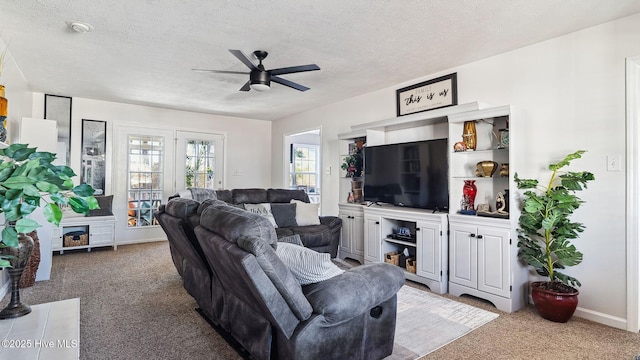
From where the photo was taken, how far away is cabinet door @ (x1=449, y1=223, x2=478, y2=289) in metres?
3.23

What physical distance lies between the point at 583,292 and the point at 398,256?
1760mm

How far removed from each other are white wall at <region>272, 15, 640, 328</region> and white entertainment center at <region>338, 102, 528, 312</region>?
28cm

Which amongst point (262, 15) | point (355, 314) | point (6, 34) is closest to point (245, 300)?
point (355, 314)

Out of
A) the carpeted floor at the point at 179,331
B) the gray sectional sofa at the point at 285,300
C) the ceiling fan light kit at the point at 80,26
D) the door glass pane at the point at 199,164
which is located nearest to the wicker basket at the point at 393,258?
the carpeted floor at the point at 179,331

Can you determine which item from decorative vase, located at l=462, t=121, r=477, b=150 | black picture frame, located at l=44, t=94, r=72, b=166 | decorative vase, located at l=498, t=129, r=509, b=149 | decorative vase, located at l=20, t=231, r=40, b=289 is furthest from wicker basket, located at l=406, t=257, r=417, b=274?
black picture frame, located at l=44, t=94, r=72, b=166

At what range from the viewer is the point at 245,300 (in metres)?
2.03

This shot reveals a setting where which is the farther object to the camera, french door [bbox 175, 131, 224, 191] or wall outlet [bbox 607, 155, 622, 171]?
french door [bbox 175, 131, 224, 191]

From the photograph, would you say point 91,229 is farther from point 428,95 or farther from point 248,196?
point 428,95

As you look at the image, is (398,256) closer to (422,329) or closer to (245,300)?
(422,329)

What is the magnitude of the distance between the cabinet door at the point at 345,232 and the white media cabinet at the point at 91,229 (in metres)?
3.56

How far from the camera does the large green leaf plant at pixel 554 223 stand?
2.74 m

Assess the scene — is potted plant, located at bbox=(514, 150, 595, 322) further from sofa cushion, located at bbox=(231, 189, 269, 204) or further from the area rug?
sofa cushion, located at bbox=(231, 189, 269, 204)

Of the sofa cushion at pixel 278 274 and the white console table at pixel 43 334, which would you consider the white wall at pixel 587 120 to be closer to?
the sofa cushion at pixel 278 274

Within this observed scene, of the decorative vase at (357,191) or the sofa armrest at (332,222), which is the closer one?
the sofa armrest at (332,222)
